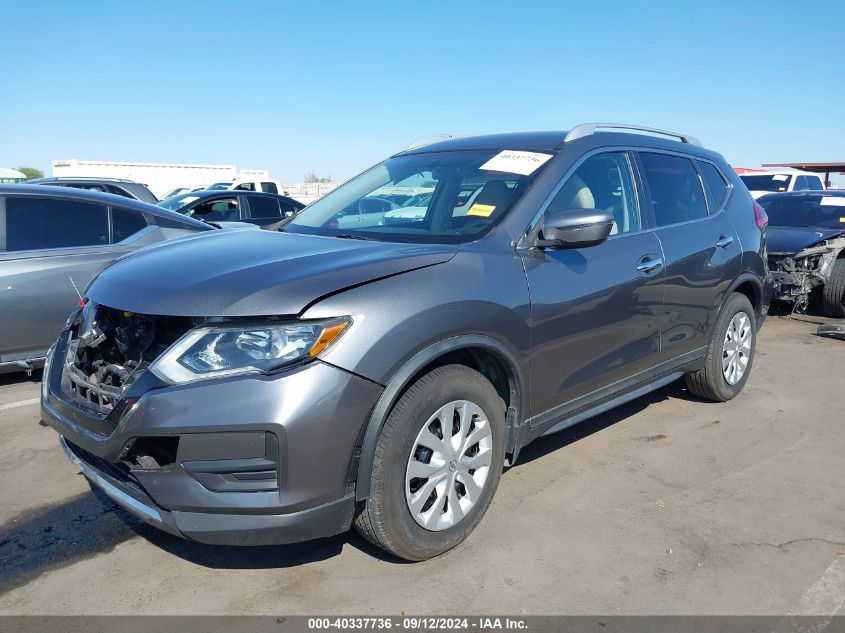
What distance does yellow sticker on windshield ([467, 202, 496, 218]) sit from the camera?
3.34m

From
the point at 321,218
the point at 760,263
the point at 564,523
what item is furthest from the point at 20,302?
the point at 760,263

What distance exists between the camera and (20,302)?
16.4 feet

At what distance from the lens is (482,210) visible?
3379 millimetres

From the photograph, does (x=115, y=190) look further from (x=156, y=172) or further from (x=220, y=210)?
(x=156, y=172)

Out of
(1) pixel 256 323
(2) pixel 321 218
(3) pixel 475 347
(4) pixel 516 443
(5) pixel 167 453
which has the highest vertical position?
(2) pixel 321 218

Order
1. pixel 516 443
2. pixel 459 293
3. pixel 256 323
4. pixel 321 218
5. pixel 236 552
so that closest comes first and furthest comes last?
1. pixel 256 323
2. pixel 459 293
3. pixel 236 552
4. pixel 516 443
5. pixel 321 218

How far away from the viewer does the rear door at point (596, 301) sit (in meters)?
3.25

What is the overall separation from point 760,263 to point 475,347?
3.17 metres

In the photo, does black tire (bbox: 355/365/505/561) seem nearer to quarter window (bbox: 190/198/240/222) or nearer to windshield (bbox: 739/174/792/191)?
quarter window (bbox: 190/198/240/222)

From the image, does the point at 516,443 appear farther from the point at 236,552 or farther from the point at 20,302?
the point at 20,302

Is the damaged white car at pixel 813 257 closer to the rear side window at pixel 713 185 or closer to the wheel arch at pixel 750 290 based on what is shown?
the wheel arch at pixel 750 290

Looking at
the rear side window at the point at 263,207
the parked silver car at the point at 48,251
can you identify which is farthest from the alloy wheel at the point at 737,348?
the rear side window at the point at 263,207

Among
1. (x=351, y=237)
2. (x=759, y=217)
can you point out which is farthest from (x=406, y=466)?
(x=759, y=217)

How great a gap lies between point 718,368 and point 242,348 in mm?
3582
